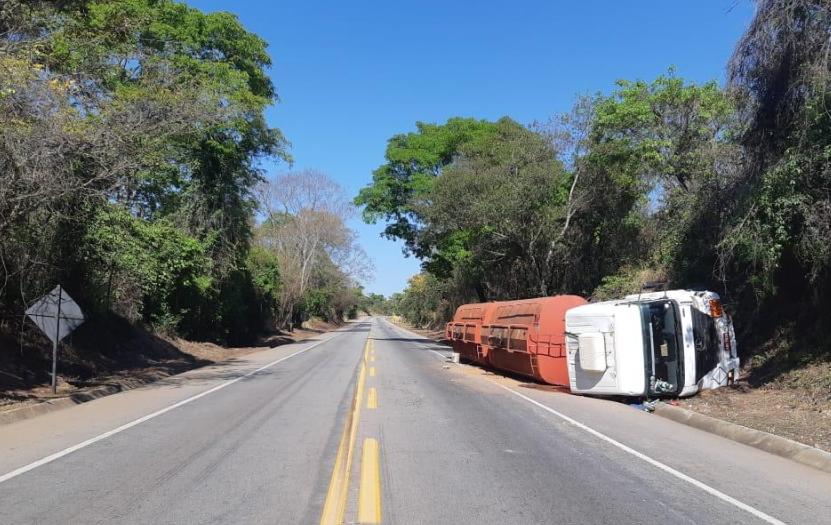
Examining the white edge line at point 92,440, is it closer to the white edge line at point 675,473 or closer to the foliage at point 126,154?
the foliage at point 126,154

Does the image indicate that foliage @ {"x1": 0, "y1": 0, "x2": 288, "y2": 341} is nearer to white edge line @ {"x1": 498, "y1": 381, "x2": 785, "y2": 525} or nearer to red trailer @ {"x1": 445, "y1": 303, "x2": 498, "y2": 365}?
white edge line @ {"x1": 498, "y1": 381, "x2": 785, "y2": 525}

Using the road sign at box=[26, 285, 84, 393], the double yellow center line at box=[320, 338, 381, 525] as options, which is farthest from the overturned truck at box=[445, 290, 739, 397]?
the road sign at box=[26, 285, 84, 393]

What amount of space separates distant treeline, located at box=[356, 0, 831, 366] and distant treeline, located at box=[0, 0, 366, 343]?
10.8 m

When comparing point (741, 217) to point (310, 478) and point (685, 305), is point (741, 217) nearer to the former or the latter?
point (685, 305)

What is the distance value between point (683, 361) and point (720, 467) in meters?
5.52

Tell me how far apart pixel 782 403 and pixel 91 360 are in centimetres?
1790

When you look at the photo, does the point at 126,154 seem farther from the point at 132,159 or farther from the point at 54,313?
the point at 54,313

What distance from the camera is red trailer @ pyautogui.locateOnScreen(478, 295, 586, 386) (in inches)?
618

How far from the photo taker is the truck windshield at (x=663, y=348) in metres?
12.8

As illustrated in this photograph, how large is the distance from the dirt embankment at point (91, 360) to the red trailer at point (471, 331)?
1009 centimetres

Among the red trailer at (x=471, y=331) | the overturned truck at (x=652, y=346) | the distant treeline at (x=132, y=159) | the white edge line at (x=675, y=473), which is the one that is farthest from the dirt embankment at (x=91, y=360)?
the overturned truck at (x=652, y=346)

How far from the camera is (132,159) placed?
1416 centimetres

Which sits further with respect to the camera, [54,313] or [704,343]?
[54,313]

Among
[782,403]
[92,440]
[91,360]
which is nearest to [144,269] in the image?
[91,360]
